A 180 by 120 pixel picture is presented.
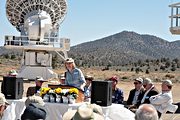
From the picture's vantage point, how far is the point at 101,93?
899cm

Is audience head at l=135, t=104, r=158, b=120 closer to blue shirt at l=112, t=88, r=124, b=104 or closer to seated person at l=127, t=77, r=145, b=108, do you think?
seated person at l=127, t=77, r=145, b=108

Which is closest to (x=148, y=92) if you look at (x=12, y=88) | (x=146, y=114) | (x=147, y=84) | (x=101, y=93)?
(x=147, y=84)

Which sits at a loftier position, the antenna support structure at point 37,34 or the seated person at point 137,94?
the antenna support structure at point 37,34

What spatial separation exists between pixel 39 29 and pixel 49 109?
38801 mm

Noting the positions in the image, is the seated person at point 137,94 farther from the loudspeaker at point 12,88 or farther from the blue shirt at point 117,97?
the loudspeaker at point 12,88

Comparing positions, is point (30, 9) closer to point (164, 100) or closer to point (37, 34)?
point (37, 34)

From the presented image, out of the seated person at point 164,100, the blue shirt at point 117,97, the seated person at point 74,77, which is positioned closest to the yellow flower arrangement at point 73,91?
the seated person at point 74,77

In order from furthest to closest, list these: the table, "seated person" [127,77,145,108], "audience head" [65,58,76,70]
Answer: "seated person" [127,77,145,108] < "audience head" [65,58,76,70] < the table

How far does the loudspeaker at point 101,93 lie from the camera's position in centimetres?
891

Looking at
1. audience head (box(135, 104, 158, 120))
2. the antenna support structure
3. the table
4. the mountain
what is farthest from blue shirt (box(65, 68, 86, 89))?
the mountain

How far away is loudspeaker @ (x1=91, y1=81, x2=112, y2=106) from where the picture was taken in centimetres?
891

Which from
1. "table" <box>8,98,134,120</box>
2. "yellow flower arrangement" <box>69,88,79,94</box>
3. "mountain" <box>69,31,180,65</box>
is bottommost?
"table" <box>8,98,134,120</box>

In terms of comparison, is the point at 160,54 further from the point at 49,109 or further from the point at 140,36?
the point at 49,109

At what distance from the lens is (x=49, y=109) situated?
29.5ft
